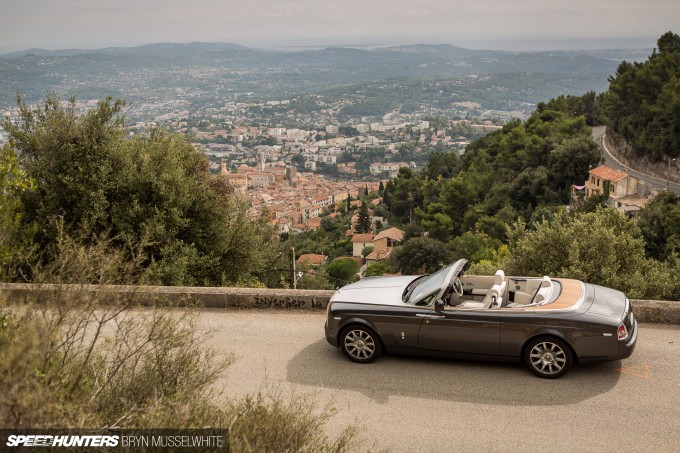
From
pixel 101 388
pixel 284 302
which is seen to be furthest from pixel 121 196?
pixel 101 388

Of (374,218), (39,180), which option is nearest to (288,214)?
(374,218)

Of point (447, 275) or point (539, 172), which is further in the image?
point (539, 172)

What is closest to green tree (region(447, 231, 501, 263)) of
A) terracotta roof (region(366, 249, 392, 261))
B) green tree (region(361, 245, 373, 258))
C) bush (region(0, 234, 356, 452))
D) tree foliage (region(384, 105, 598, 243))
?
tree foliage (region(384, 105, 598, 243))

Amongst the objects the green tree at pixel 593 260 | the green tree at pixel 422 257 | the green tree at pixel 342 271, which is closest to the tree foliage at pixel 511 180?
the green tree at pixel 422 257

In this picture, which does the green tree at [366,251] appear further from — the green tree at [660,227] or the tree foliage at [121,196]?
the tree foliage at [121,196]

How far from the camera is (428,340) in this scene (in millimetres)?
6645

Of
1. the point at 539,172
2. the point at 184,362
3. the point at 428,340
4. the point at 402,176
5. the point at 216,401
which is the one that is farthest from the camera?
the point at 402,176

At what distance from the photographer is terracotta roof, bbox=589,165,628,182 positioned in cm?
5053

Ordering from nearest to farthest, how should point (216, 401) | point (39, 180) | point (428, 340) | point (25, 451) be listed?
point (25, 451)
point (216, 401)
point (428, 340)
point (39, 180)

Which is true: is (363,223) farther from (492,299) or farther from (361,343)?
(492,299)

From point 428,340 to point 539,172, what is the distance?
5512cm

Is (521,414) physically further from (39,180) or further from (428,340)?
(39,180)

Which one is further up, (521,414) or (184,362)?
(184,362)

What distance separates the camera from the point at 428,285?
22.8 feet
